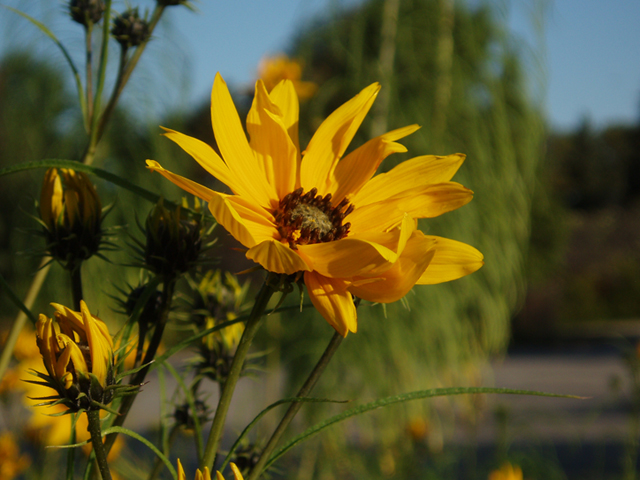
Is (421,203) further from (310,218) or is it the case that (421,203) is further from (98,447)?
(98,447)

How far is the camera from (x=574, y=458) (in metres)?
2.64

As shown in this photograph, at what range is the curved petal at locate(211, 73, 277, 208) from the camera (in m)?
0.23

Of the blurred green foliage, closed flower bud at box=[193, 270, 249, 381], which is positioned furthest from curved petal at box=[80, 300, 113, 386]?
the blurred green foliage

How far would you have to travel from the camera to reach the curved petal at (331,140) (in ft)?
0.87

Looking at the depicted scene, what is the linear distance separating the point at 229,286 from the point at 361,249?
0.51 feet

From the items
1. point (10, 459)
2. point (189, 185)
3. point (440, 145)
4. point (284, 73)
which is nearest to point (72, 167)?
point (189, 185)

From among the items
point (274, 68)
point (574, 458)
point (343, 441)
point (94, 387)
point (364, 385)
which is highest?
point (274, 68)

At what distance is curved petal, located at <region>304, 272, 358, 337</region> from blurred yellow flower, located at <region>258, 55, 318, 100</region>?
1166 mm

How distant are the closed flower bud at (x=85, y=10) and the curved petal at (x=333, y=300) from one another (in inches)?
8.5

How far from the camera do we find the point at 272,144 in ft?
0.86

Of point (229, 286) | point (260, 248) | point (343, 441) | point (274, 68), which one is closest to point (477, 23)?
point (274, 68)

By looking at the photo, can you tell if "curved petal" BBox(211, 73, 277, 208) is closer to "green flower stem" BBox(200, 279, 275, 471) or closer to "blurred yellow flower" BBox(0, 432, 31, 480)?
"green flower stem" BBox(200, 279, 275, 471)

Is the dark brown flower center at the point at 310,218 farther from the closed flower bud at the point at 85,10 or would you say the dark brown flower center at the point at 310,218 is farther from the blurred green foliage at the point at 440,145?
the blurred green foliage at the point at 440,145

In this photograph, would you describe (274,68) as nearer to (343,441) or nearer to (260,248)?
(343,441)
